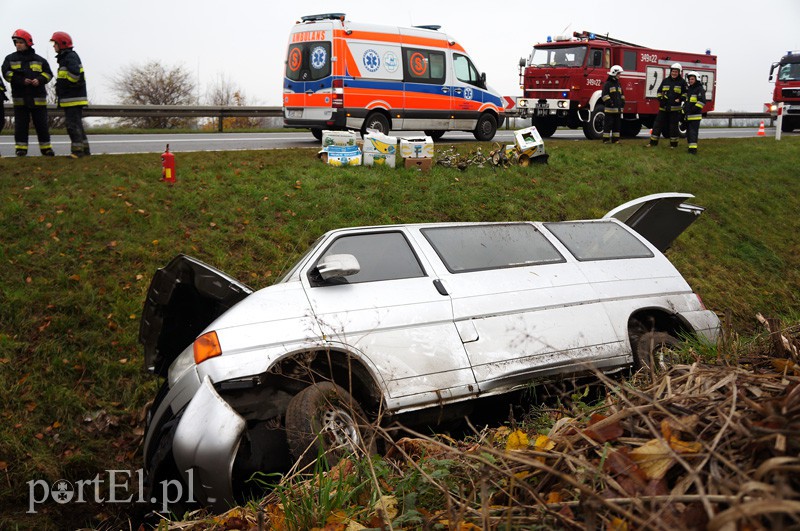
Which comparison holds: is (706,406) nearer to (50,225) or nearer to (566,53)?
(50,225)

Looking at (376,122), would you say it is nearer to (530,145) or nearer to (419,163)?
(530,145)

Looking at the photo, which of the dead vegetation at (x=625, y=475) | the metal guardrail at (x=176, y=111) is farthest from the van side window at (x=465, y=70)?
the dead vegetation at (x=625, y=475)

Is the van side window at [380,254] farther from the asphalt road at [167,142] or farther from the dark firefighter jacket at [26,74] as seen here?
the asphalt road at [167,142]

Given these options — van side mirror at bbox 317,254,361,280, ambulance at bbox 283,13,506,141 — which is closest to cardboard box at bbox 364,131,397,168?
ambulance at bbox 283,13,506,141

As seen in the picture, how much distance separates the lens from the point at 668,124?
1720cm

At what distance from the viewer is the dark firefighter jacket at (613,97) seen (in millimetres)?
16859

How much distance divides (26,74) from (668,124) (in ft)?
45.9

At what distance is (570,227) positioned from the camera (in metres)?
5.89

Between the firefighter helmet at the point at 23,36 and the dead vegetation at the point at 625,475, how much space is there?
10.1 m

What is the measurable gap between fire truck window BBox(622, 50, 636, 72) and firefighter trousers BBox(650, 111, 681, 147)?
Result: 3855 mm

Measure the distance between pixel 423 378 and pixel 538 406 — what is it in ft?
2.78

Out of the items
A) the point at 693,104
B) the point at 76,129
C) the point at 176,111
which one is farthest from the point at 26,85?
the point at 693,104

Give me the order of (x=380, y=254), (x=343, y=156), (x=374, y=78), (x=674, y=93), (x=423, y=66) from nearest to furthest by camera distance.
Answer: (x=380, y=254), (x=343, y=156), (x=374, y=78), (x=423, y=66), (x=674, y=93)

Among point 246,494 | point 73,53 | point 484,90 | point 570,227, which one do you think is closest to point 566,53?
point 484,90
